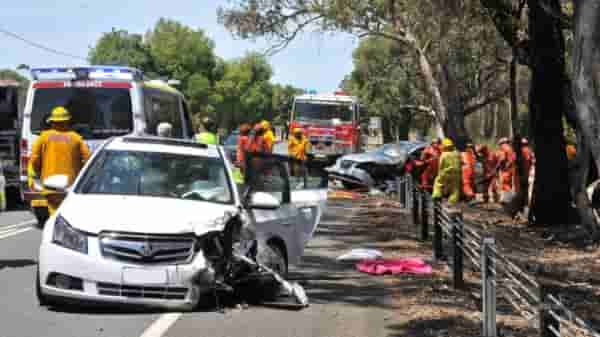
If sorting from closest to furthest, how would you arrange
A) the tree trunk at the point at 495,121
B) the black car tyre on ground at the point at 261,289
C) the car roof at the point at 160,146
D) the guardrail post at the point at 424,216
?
the black car tyre on ground at the point at 261,289
the car roof at the point at 160,146
the guardrail post at the point at 424,216
the tree trunk at the point at 495,121

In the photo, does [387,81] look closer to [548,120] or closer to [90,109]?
[548,120]

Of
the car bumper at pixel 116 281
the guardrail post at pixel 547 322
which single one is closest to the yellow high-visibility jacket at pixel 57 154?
the car bumper at pixel 116 281

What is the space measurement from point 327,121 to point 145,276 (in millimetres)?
27305

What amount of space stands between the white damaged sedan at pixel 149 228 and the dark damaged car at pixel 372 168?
1790cm

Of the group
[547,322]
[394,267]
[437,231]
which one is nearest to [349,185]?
[437,231]

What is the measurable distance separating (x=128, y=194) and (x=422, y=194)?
789cm

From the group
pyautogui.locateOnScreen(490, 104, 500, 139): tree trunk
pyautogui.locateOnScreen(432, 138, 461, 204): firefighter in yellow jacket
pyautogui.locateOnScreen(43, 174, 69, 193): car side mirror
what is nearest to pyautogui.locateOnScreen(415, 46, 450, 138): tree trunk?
pyautogui.locateOnScreen(432, 138, 461, 204): firefighter in yellow jacket

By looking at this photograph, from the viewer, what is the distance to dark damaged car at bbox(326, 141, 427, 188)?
2711 cm

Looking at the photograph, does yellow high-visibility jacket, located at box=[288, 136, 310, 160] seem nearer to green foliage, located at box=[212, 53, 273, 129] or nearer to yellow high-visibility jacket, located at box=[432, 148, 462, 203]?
yellow high-visibility jacket, located at box=[432, 148, 462, 203]

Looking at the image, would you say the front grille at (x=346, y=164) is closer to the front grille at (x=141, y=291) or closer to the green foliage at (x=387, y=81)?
the green foliage at (x=387, y=81)

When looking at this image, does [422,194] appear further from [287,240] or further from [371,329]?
[371,329]

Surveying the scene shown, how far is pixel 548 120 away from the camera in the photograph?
18.6 metres

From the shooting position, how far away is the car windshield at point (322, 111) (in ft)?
112

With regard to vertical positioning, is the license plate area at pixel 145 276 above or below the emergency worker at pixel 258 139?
below
